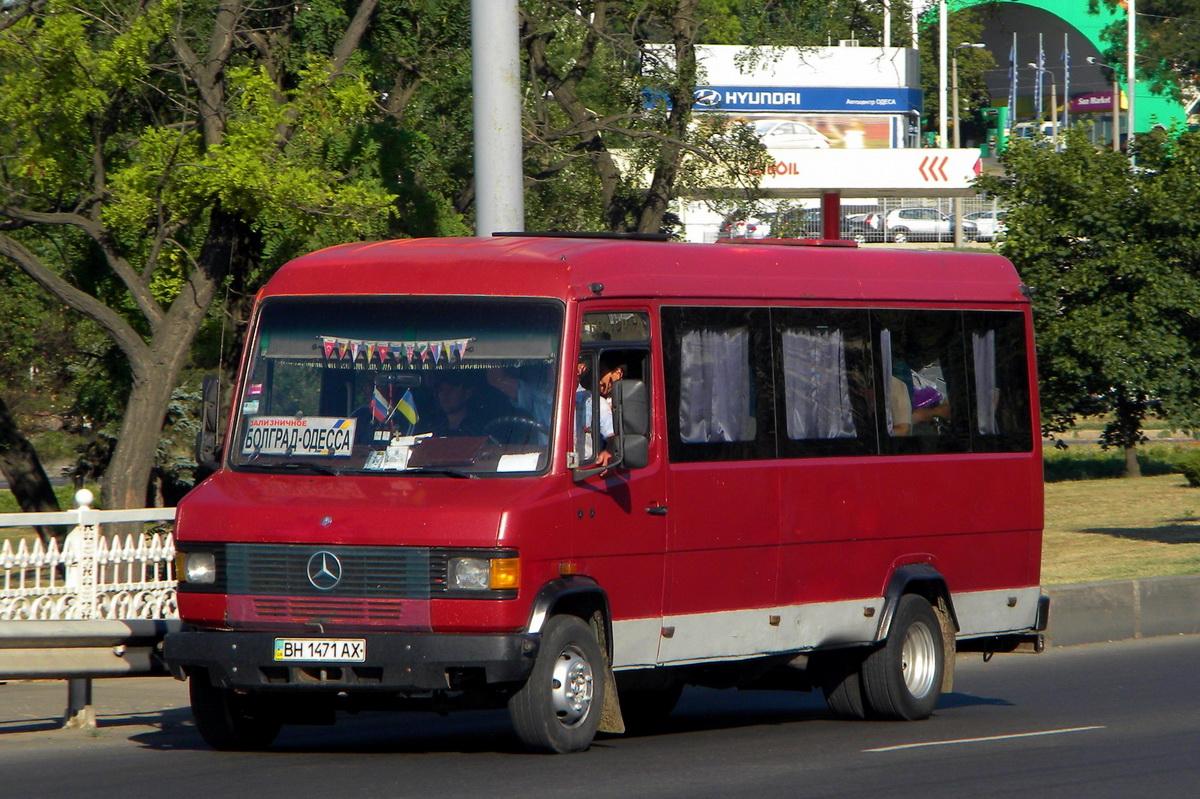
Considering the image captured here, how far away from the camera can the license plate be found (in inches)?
314

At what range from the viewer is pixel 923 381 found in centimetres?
1088

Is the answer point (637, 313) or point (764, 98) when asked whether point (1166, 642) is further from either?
point (764, 98)

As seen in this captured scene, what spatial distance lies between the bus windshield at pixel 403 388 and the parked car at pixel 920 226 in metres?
53.9

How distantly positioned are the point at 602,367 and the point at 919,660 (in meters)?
3.39

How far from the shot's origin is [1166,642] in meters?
15.6

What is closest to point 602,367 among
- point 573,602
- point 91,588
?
point 573,602

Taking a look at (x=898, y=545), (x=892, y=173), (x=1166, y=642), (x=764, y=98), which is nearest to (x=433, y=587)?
(x=898, y=545)

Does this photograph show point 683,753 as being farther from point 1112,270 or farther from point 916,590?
point 1112,270

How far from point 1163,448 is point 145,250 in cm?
2872

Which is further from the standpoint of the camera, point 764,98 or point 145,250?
point 764,98

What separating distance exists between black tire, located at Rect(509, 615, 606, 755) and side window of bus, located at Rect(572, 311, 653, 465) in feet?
2.89

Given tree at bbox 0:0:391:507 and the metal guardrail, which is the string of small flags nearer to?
the metal guardrail

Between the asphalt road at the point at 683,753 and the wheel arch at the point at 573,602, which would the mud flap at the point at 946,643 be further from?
the wheel arch at the point at 573,602

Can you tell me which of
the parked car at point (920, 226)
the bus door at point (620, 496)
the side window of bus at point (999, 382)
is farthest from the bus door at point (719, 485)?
the parked car at point (920, 226)
